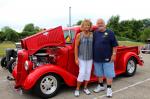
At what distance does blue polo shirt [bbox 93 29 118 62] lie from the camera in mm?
6406

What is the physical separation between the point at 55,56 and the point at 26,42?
2.71 feet

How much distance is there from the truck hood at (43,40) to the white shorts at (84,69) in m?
0.84

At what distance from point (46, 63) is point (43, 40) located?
0.61m

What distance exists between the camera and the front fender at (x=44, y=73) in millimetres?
6250

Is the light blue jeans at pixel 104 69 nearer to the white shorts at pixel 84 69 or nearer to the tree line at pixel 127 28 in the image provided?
the white shorts at pixel 84 69

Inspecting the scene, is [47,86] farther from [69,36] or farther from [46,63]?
[69,36]

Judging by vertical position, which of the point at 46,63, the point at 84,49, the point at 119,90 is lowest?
the point at 119,90

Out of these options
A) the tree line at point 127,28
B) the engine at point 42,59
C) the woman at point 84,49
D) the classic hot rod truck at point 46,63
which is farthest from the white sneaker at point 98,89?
the tree line at point 127,28

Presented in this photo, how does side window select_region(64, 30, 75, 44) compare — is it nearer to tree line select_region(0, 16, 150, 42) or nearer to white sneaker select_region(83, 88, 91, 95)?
white sneaker select_region(83, 88, 91, 95)

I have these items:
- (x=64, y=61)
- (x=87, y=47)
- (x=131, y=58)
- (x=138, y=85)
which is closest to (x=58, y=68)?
(x=64, y=61)

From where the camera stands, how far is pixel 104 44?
6410 millimetres

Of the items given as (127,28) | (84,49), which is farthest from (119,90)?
(127,28)

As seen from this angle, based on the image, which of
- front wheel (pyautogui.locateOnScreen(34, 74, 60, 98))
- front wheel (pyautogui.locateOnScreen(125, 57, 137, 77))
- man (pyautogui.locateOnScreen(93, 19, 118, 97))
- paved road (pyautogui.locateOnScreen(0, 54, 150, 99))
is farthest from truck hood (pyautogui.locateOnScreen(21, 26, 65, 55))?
front wheel (pyautogui.locateOnScreen(125, 57, 137, 77))

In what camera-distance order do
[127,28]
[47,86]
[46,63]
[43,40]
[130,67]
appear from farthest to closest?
[127,28], [130,67], [46,63], [43,40], [47,86]
